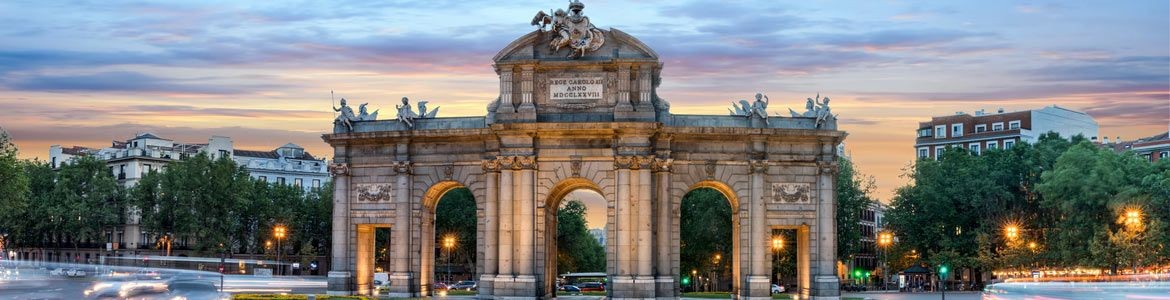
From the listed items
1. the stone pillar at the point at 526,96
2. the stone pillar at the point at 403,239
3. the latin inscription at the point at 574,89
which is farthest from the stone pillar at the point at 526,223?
the stone pillar at the point at 403,239

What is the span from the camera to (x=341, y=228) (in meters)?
80.2

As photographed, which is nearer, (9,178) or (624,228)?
(624,228)

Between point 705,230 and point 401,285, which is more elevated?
point 705,230

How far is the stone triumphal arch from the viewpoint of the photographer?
245 ft

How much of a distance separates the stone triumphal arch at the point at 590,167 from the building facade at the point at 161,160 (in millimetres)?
69762

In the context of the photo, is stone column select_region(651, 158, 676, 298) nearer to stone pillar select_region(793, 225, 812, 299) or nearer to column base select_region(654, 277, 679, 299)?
column base select_region(654, 277, 679, 299)

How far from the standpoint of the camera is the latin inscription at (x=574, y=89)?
247ft

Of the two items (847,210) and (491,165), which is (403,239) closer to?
(491,165)

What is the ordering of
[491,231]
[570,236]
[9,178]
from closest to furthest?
[491,231] < [9,178] < [570,236]

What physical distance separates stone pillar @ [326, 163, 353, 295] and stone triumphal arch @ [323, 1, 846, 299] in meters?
0.10

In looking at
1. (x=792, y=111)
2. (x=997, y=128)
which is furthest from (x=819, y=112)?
(x=997, y=128)

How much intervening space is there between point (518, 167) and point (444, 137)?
4943 mm

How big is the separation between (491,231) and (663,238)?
8832mm

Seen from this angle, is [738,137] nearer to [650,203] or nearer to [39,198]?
[650,203]
